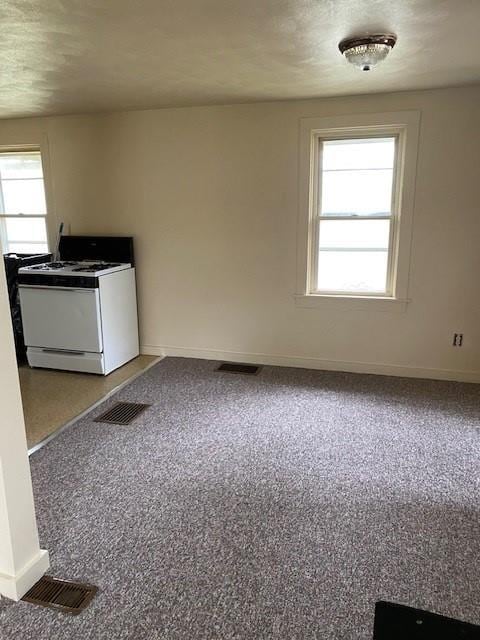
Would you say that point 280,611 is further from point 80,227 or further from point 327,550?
point 80,227

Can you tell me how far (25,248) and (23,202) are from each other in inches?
18.4

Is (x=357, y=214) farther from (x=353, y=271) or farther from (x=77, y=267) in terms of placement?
(x=77, y=267)

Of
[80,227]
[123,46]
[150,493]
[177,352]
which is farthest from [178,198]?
[150,493]

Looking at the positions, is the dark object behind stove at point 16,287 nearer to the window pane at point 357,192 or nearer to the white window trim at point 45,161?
the white window trim at point 45,161

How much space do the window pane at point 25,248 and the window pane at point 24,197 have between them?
320 mm

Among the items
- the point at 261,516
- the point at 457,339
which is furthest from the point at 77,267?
the point at 457,339

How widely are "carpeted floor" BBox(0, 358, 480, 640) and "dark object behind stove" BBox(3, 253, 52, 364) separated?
5.04ft

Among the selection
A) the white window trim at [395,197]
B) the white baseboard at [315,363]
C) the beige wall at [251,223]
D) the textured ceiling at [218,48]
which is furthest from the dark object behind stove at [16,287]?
the white window trim at [395,197]

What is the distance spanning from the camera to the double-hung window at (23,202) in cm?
463

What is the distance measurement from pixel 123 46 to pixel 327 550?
8.56 ft

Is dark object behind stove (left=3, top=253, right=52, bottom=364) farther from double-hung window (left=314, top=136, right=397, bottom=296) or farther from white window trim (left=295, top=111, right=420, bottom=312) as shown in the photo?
double-hung window (left=314, top=136, right=397, bottom=296)

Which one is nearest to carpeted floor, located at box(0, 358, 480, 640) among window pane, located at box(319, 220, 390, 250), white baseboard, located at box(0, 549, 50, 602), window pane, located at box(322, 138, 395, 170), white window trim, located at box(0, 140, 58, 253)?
white baseboard, located at box(0, 549, 50, 602)

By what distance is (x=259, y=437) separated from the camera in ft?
9.56

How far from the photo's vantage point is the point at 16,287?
434 centimetres
